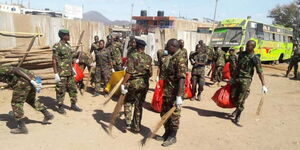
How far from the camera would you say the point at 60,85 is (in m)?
A: 6.46

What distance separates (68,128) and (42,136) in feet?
2.03

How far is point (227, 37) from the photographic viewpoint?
1812 cm

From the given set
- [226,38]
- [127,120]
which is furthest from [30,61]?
[226,38]

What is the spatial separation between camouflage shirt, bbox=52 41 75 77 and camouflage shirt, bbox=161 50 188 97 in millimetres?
2578

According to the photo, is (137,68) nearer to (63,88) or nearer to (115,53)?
(63,88)

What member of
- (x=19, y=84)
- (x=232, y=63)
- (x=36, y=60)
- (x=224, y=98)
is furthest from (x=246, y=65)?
(x=36, y=60)

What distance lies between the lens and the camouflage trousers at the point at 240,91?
6.38 meters

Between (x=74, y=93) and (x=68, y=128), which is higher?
(x=74, y=93)

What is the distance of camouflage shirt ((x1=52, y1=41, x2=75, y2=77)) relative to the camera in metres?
6.34

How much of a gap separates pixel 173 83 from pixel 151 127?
A: 159 centimetres

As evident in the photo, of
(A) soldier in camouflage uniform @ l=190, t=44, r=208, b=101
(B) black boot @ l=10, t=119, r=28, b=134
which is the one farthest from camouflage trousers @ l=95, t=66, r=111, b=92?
(B) black boot @ l=10, t=119, r=28, b=134

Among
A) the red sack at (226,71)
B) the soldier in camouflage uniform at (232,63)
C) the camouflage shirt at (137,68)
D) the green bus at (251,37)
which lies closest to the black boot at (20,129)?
the camouflage shirt at (137,68)

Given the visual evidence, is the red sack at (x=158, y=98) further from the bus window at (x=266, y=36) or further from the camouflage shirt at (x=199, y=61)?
the bus window at (x=266, y=36)

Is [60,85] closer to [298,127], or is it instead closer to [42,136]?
[42,136]
